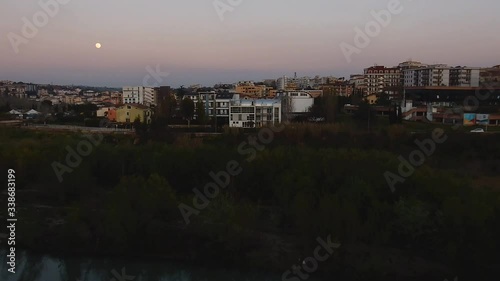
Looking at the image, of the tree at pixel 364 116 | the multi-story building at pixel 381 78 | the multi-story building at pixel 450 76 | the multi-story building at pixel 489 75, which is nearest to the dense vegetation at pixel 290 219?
the tree at pixel 364 116

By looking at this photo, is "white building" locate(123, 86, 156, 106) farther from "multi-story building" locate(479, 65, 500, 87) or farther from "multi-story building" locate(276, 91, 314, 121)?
"multi-story building" locate(479, 65, 500, 87)

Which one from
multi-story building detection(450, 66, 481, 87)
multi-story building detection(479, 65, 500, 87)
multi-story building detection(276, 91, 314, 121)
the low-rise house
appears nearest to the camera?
the low-rise house

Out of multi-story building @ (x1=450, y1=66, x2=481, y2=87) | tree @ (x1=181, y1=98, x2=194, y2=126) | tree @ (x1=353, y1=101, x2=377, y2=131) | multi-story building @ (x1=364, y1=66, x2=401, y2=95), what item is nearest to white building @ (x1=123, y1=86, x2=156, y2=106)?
tree @ (x1=181, y1=98, x2=194, y2=126)

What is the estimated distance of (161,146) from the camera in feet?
31.3

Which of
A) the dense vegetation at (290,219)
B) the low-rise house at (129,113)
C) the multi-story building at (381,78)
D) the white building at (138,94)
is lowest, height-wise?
the dense vegetation at (290,219)

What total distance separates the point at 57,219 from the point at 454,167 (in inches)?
337

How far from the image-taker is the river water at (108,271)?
557 cm

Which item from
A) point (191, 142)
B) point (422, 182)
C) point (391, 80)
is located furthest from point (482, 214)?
point (391, 80)

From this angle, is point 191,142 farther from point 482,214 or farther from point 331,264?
point 482,214

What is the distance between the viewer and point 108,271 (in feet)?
18.8

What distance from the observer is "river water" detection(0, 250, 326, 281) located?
18.3ft

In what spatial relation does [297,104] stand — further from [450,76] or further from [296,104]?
[450,76]

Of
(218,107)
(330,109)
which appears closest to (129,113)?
(218,107)

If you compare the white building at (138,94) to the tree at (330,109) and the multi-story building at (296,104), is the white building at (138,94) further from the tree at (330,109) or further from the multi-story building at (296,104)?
the tree at (330,109)
